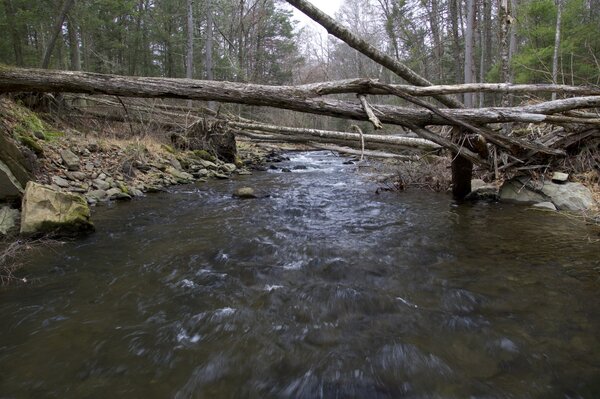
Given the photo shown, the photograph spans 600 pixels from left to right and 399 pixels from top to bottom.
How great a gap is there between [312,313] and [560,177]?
5.81 metres

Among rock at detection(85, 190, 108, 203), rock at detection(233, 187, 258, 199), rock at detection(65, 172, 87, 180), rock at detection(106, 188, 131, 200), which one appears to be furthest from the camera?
rock at detection(233, 187, 258, 199)

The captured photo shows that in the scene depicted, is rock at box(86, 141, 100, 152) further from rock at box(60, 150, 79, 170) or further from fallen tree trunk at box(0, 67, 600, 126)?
fallen tree trunk at box(0, 67, 600, 126)

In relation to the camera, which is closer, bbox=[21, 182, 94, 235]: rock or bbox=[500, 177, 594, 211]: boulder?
bbox=[21, 182, 94, 235]: rock

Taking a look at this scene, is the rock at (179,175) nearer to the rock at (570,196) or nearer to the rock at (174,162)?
the rock at (174,162)

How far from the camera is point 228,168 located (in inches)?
498

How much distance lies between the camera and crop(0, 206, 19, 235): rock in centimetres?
481

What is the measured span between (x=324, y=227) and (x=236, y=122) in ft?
20.5

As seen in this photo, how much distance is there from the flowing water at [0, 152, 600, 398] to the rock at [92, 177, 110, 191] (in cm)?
238

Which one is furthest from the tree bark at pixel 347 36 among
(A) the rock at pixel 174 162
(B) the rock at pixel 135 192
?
(A) the rock at pixel 174 162

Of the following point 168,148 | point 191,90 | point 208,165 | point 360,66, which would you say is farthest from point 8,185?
point 360,66

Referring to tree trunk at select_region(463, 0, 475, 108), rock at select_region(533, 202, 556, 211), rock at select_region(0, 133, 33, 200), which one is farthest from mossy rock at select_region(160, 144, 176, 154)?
tree trunk at select_region(463, 0, 475, 108)

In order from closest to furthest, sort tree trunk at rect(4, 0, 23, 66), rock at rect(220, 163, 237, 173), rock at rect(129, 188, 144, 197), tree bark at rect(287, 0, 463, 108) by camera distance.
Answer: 1. tree bark at rect(287, 0, 463, 108)
2. rock at rect(129, 188, 144, 197)
3. rock at rect(220, 163, 237, 173)
4. tree trunk at rect(4, 0, 23, 66)

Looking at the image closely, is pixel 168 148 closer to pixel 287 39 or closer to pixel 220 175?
pixel 220 175

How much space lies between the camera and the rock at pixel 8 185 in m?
5.18
